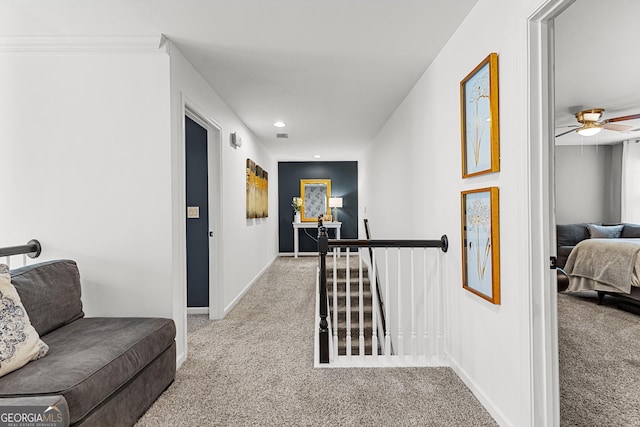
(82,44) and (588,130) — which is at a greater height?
(82,44)

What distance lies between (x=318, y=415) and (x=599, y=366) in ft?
7.03

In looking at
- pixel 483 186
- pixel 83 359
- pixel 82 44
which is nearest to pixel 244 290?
pixel 83 359

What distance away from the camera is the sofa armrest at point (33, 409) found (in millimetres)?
1357

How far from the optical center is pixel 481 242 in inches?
80.0

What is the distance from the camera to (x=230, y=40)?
8.26ft

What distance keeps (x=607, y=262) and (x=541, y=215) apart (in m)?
3.69

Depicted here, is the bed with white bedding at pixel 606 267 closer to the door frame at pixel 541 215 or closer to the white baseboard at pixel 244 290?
the door frame at pixel 541 215

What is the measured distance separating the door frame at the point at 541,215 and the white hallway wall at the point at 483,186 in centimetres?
3

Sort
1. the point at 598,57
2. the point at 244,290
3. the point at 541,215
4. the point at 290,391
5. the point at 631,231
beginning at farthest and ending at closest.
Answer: the point at 631,231, the point at 244,290, the point at 598,57, the point at 290,391, the point at 541,215

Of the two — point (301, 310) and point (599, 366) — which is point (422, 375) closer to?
point (599, 366)

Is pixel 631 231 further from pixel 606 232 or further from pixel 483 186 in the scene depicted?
pixel 483 186

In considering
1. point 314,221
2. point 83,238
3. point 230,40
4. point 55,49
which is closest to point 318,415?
point 83,238

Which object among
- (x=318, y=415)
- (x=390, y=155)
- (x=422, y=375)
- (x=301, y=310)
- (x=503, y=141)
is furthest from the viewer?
(x=390, y=155)

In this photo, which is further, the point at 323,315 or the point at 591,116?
the point at 591,116
